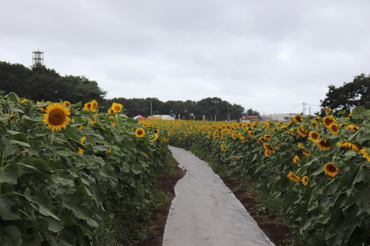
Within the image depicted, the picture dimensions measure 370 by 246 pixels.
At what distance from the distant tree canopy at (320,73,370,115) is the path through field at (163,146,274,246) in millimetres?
32167

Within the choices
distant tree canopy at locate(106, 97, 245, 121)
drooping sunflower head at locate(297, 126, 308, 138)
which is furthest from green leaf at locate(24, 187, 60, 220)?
distant tree canopy at locate(106, 97, 245, 121)

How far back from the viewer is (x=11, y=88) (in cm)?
4028

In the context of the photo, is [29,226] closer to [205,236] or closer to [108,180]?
[108,180]

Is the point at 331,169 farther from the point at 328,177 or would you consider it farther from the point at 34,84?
the point at 34,84

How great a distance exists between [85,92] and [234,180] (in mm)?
47636

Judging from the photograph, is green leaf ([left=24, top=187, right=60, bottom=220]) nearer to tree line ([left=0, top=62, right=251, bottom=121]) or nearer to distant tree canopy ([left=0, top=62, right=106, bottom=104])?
tree line ([left=0, top=62, right=251, bottom=121])

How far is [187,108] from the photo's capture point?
8300cm

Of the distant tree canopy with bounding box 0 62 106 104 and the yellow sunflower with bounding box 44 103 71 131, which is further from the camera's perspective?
the distant tree canopy with bounding box 0 62 106 104

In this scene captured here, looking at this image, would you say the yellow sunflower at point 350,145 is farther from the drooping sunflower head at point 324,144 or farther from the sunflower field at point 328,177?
the drooping sunflower head at point 324,144

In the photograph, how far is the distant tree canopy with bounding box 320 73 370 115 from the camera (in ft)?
118

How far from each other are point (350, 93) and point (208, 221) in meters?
37.3

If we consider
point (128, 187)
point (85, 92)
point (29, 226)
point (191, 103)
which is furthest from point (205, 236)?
point (191, 103)

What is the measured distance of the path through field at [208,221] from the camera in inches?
159

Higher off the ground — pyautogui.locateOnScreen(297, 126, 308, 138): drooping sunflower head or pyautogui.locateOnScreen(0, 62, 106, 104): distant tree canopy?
pyautogui.locateOnScreen(0, 62, 106, 104): distant tree canopy
